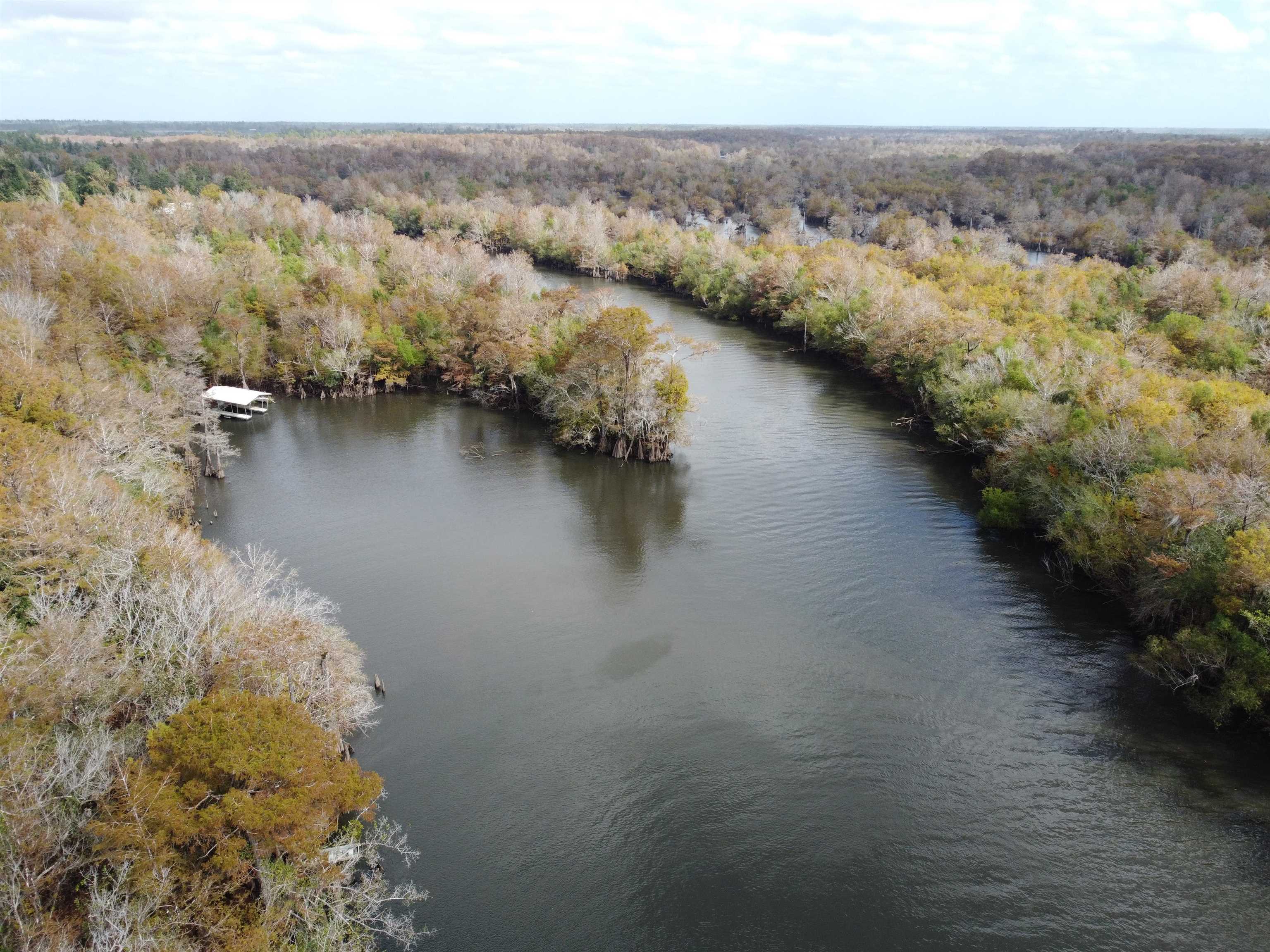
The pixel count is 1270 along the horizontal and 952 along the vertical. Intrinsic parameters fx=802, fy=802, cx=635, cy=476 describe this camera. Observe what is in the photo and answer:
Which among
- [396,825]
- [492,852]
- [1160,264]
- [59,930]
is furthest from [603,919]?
[1160,264]

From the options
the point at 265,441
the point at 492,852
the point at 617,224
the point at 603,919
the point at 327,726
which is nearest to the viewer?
the point at 603,919

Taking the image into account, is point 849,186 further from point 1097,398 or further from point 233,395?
point 233,395

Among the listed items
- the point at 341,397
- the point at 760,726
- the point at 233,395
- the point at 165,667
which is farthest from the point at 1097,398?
the point at 233,395

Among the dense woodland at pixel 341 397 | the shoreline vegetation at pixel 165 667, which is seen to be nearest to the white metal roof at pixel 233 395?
the dense woodland at pixel 341 397

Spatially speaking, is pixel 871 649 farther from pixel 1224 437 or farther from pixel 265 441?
pixel 265 441

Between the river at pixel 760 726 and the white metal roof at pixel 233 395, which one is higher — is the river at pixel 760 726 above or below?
below

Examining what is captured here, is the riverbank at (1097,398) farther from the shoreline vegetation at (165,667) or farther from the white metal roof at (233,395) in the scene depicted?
the white metal roof at (233,395)
